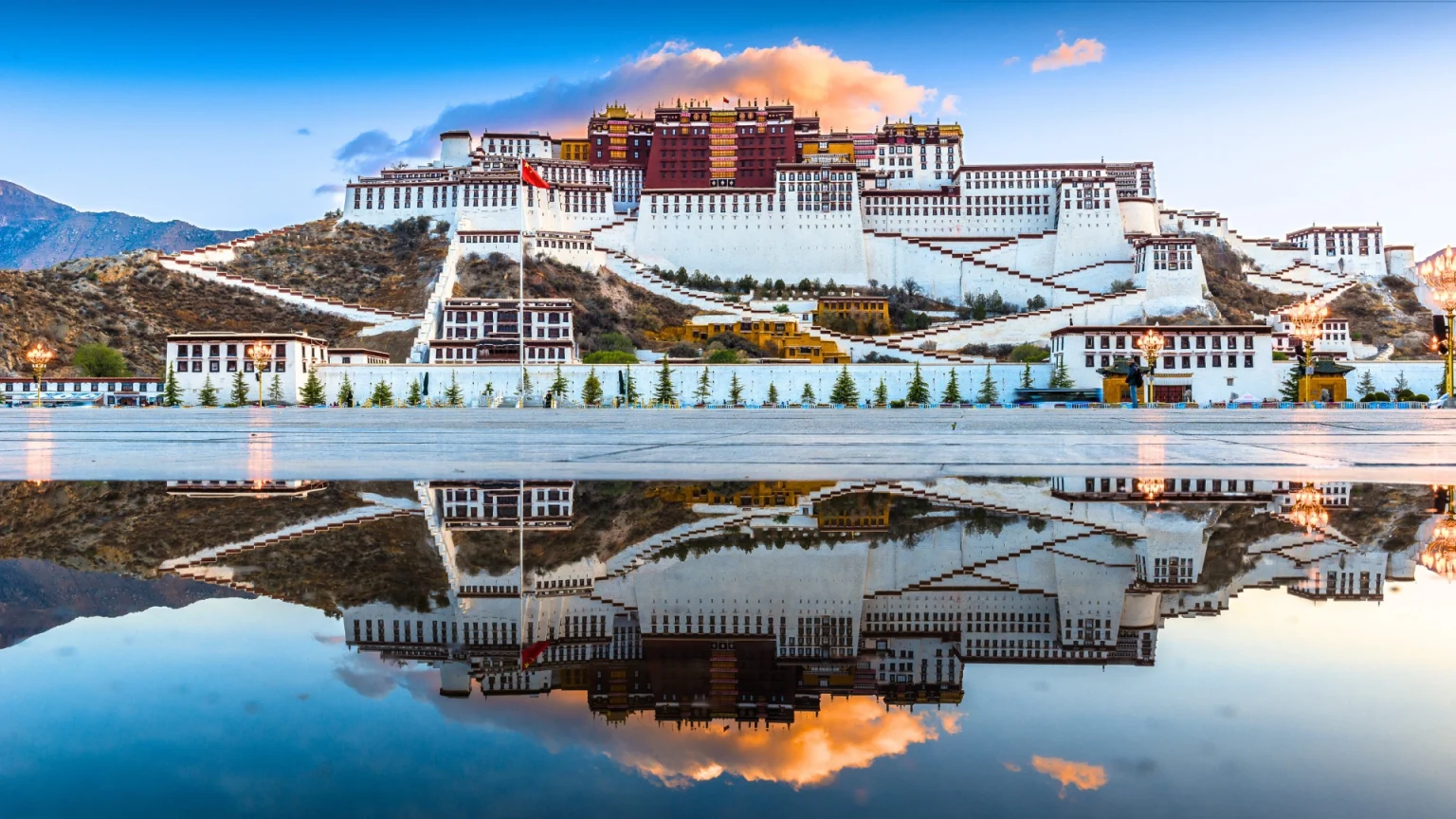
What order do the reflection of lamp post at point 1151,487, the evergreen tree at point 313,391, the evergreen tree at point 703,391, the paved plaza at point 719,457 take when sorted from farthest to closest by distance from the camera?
the evergreen tree at point 703,391 → the evergreen tree at point 313,391 → the paved plaza at point 719,457 → the reflection of lamp post at point 1151,487

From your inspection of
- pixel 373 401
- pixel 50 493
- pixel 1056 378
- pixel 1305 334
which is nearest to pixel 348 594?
pixel 50 493

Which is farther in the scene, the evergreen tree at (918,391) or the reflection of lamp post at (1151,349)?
the evergreen tree at (918,391)

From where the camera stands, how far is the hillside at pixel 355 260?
285ft

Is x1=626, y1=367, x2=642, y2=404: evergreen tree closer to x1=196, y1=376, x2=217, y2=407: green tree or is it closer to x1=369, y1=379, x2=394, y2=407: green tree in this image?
x1=369, y1=379, x2=394, y2=407: green tree

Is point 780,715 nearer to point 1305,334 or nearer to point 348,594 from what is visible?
point 348,594

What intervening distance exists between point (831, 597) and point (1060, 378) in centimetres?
6699

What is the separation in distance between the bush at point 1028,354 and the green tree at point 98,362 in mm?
58401

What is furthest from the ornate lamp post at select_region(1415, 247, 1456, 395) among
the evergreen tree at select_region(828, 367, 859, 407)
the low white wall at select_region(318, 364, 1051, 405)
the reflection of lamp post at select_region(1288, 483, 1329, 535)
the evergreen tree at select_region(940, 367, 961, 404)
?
the reflection of lamp post at select_region(1288, 483, 1329, 535)

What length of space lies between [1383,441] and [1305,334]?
37.2 m

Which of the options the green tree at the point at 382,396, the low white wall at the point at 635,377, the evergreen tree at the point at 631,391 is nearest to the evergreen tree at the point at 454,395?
the low white wall at the point at 635,377

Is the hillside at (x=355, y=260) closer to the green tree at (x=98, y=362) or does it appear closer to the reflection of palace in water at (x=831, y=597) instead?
the green tree at (x=98, y=362)

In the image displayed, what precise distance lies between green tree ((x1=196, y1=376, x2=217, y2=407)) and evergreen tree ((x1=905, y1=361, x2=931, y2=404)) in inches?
1566

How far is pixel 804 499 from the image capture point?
742 centimetres

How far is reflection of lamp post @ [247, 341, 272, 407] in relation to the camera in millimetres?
62156
